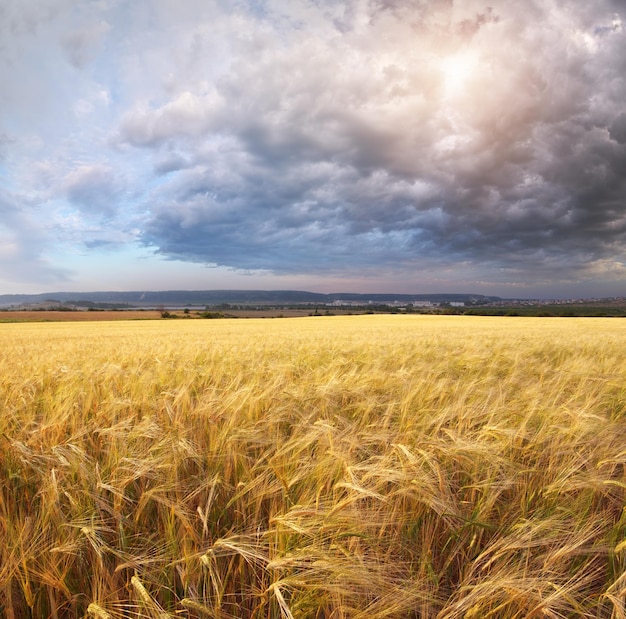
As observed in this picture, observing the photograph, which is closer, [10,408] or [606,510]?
[606,510]

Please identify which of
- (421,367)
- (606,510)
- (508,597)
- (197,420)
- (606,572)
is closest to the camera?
(508,597)

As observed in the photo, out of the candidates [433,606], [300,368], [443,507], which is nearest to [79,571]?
[433,606]

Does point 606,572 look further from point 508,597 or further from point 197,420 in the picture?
point 197,420

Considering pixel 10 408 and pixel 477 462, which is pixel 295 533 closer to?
pixel 477 462

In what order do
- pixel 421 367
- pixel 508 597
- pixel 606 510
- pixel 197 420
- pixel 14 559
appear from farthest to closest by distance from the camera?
1. pixel 421 367
2. pixel 197 420
3. pixel 606 510
4. pixel 14 559
5. pixel 508 597

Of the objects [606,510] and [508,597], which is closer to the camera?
[508,597]

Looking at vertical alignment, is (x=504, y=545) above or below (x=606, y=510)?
above

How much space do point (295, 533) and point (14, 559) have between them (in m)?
0.98

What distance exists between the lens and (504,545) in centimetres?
137

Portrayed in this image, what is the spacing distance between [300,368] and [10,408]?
306 centimetres

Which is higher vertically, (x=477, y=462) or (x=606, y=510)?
(x=477, y=462)

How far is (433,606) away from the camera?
127 cm

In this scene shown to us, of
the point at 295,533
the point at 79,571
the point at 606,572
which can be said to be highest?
the point at 295,533

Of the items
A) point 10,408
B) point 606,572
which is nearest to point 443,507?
point 606,572
